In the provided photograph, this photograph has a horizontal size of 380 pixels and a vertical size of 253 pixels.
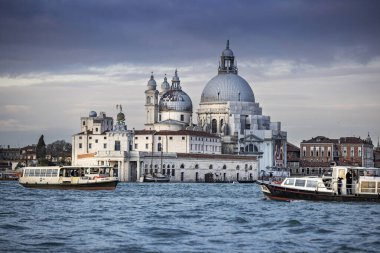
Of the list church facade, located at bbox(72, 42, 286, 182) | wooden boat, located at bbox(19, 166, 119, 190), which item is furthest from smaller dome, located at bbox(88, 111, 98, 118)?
wooden boat, located at bbox(19, 166, 119, 190)

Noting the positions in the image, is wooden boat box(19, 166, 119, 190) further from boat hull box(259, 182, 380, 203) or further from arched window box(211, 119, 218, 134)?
arched window box(211, 119, 218, 134)

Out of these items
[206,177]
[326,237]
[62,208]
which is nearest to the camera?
[326,237]

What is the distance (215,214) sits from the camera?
47.5m

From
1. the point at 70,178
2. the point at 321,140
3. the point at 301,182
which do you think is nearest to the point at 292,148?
the point at 321,140

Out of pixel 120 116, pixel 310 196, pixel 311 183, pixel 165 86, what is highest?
pixel 165 86

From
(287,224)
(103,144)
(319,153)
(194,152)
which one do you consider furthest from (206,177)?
(287,224)

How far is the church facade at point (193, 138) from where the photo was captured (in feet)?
408

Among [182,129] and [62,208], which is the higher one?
[182,129]

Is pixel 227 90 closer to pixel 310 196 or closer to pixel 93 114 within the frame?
pixel 93 114

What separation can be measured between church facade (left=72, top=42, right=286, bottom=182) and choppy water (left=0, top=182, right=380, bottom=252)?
67.9m

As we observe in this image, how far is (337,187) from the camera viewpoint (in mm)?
53719

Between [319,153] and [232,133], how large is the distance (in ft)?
52.5

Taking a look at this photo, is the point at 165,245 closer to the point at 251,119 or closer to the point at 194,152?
the point at 194,152

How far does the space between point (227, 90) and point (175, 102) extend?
7.75m
